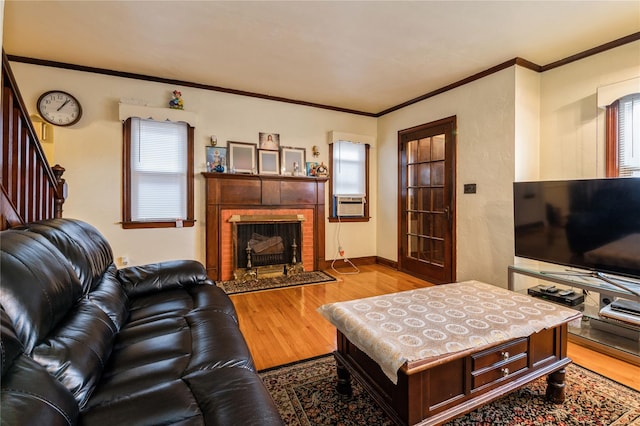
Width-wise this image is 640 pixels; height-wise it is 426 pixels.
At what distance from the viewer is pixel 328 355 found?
2068 millimetres

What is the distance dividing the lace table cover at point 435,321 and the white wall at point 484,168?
4.80ft

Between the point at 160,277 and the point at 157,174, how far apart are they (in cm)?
197

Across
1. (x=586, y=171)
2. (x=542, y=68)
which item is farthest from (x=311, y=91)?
(x=586, y=171)

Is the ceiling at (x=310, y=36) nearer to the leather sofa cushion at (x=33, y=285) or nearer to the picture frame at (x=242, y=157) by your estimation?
the picture frame at (x=242, y=157)

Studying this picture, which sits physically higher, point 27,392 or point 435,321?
point 27,392

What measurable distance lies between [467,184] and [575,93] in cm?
128

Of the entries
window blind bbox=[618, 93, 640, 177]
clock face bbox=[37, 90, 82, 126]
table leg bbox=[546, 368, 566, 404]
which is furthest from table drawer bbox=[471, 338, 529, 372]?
clock face bbox=[37, 90, 82, 126]

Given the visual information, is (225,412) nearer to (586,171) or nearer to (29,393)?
(29,393)

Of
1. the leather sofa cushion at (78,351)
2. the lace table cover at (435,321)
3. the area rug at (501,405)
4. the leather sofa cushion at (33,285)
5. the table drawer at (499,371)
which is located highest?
the leather sofa cushion at (33,285)

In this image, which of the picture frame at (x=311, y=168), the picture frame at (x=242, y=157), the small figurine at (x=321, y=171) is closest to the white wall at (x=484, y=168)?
the small figurine at (x=321, y=171)

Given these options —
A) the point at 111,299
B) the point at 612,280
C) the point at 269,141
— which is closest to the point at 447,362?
the point at 111,299

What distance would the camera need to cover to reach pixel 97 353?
109 cm

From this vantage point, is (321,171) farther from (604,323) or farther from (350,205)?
(604,323)

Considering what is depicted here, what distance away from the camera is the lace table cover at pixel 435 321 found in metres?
1.25
